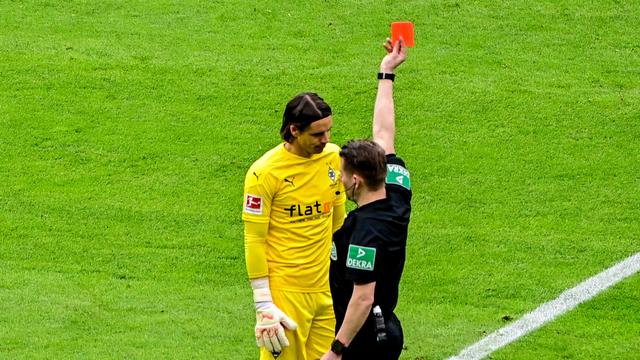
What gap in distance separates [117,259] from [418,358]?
3.22 m

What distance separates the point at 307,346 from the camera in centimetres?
749

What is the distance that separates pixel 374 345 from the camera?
6.64 metres

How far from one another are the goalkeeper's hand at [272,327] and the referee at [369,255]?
38 centimetres

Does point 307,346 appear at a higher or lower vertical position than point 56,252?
higher

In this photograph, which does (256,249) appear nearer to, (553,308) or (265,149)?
(553,308)

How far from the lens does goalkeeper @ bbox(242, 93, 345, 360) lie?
7.08 m

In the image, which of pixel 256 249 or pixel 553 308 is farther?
pixel 553 308

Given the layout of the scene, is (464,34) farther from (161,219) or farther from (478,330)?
(478,330)

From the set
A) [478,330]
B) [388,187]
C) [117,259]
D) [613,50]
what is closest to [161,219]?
[117,259]

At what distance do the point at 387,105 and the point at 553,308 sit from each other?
138 inches

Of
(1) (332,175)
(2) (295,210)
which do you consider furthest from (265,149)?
(2) (295,210)

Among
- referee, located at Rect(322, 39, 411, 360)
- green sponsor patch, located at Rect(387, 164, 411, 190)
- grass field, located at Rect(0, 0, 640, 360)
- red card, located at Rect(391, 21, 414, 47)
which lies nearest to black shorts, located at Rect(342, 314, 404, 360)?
referee, located at Rect(322, 39, 411, 360)

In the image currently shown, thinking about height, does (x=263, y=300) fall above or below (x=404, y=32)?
below

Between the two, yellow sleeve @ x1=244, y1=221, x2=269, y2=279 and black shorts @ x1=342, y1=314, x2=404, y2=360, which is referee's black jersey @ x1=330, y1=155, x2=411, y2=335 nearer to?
black shorts @ x1=342, y1=314, x2=404, y2=360
